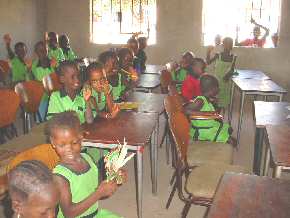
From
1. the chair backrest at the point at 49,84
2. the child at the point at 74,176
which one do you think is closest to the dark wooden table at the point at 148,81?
the chair backrest at the point at 49,84

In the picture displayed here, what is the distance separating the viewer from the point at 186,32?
27.5 feet

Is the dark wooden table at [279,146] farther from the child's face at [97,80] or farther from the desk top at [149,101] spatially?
the child's face at [97,80]

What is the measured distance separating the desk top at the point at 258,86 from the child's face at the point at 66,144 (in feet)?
11.5

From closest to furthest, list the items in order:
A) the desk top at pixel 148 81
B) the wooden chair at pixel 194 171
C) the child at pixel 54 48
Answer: the wooden chair at pixel 194 171
the desk top at pixel 148 81
the child at pixel 54 48

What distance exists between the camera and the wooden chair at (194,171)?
257 cm

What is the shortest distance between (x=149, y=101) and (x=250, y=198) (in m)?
2.40

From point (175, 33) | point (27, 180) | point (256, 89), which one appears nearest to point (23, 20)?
point (175, 33)

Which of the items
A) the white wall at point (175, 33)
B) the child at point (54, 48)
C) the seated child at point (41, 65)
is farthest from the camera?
the white wall at point (175, 33)

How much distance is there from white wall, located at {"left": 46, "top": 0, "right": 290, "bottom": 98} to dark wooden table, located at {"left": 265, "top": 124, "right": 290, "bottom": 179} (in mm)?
5151

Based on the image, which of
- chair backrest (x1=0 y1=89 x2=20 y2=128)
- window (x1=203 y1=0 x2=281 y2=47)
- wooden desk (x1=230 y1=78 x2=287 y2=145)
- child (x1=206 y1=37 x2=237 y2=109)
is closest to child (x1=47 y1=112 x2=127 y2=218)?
chair backrest (x1=0 y1=89 x2=20 y2=128)

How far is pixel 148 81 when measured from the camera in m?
5.46

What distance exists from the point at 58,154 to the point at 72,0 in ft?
24.4

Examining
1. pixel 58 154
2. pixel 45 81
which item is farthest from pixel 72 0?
pixel 58 154

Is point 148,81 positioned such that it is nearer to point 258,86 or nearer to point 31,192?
point 258,86
